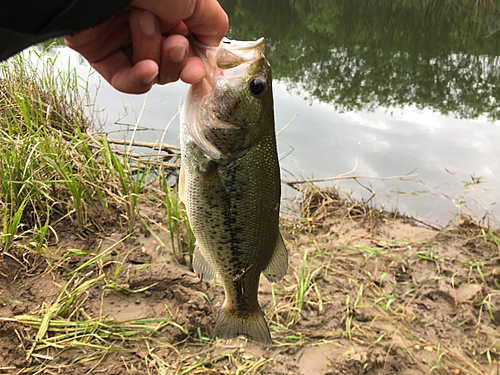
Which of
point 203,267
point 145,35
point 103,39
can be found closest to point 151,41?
point 145,35

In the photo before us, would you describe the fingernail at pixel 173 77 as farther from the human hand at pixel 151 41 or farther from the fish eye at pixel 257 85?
the fish eye at pixel 257 85

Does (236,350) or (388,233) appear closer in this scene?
(236,350)

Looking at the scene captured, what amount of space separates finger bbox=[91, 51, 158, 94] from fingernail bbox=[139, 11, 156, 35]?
0.11 metres

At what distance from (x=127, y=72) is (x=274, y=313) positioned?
2.05 meters

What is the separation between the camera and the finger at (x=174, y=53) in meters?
1.38

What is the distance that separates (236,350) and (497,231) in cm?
331

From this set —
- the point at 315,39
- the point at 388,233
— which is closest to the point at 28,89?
the point at 388,233

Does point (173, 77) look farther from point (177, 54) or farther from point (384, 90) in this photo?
point (384, 90)

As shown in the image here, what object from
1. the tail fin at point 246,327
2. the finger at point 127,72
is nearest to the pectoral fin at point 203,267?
the tail fin at point 246,327

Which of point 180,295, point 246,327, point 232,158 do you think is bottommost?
point 180,295

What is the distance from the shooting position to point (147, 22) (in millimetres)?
1314

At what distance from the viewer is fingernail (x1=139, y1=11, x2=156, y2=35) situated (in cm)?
131

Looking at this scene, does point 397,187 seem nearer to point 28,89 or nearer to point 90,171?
point 90,171

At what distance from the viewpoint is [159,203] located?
380cm
